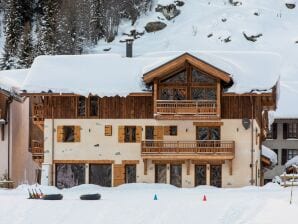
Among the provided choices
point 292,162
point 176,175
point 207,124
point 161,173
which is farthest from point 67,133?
point 292,162

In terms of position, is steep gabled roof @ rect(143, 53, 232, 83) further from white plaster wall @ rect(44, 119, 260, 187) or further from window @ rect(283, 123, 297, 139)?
window @ rect(283, 123, 297, 139)

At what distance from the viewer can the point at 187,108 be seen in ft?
165

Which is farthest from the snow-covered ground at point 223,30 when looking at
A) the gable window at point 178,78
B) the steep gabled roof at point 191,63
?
the steep gabled roof at point 191,63

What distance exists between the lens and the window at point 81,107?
52.3m

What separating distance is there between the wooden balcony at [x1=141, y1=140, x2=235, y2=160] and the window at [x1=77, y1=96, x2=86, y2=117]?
400 cm

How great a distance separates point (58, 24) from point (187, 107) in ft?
223

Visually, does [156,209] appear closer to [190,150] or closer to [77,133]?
[190,150]

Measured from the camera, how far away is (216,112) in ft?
164

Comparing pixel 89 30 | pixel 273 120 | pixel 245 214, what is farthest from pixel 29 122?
pixel 89 30

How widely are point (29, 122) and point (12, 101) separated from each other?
5042 mm

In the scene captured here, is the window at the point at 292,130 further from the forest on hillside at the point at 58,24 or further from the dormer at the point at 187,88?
the forest on hillside at the point at 58,24

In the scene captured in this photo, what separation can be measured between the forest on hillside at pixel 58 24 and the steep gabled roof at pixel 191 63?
5614 centimetres

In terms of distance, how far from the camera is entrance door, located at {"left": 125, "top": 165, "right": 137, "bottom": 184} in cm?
5169

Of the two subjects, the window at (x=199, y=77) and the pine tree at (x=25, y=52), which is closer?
the window at (x=199, y=77)
